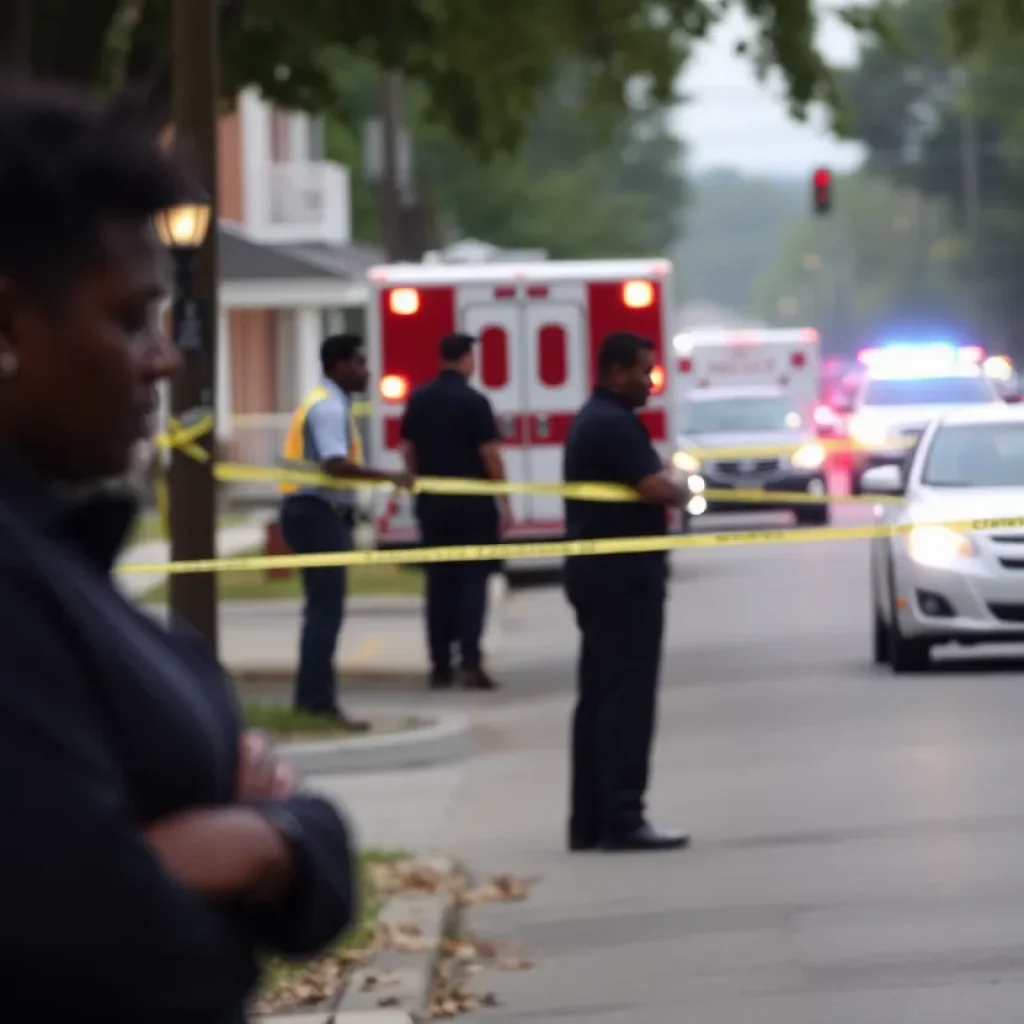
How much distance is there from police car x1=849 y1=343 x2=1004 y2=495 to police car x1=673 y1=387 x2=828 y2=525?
1220 millimetres

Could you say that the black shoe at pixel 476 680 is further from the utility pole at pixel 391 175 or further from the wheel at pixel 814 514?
the utility pole at pixel 391 175

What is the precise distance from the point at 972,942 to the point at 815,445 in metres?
24.5

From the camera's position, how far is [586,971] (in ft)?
28.4

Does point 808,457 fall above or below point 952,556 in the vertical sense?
below

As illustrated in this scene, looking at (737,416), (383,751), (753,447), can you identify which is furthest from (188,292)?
(737,416)

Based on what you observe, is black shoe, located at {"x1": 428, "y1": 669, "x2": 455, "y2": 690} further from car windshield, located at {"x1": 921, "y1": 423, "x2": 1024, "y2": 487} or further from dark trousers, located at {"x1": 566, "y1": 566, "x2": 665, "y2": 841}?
dark trousers, located at {"x1": 566, "y1": 566, "x2": 665, "y2": 841}

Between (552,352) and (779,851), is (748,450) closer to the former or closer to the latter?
(552,352)

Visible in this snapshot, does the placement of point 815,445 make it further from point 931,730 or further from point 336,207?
point 336,207

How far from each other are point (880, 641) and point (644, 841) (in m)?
6.95

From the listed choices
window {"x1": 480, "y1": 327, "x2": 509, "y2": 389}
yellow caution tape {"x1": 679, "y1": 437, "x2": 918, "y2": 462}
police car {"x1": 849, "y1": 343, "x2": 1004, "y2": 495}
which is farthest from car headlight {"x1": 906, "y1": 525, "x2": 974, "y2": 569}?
police car {"x1": 849, "y1": 343, "x2": 1004, "y2": 495}

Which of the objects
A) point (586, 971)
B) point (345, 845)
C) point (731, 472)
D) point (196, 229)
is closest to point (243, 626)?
point (196, 229)

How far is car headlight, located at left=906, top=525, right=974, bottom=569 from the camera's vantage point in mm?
16750

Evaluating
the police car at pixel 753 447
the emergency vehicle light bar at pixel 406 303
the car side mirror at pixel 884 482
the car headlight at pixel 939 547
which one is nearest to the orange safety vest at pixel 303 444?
the car headlight at pixel 939 547

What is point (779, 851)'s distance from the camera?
35.6ft
